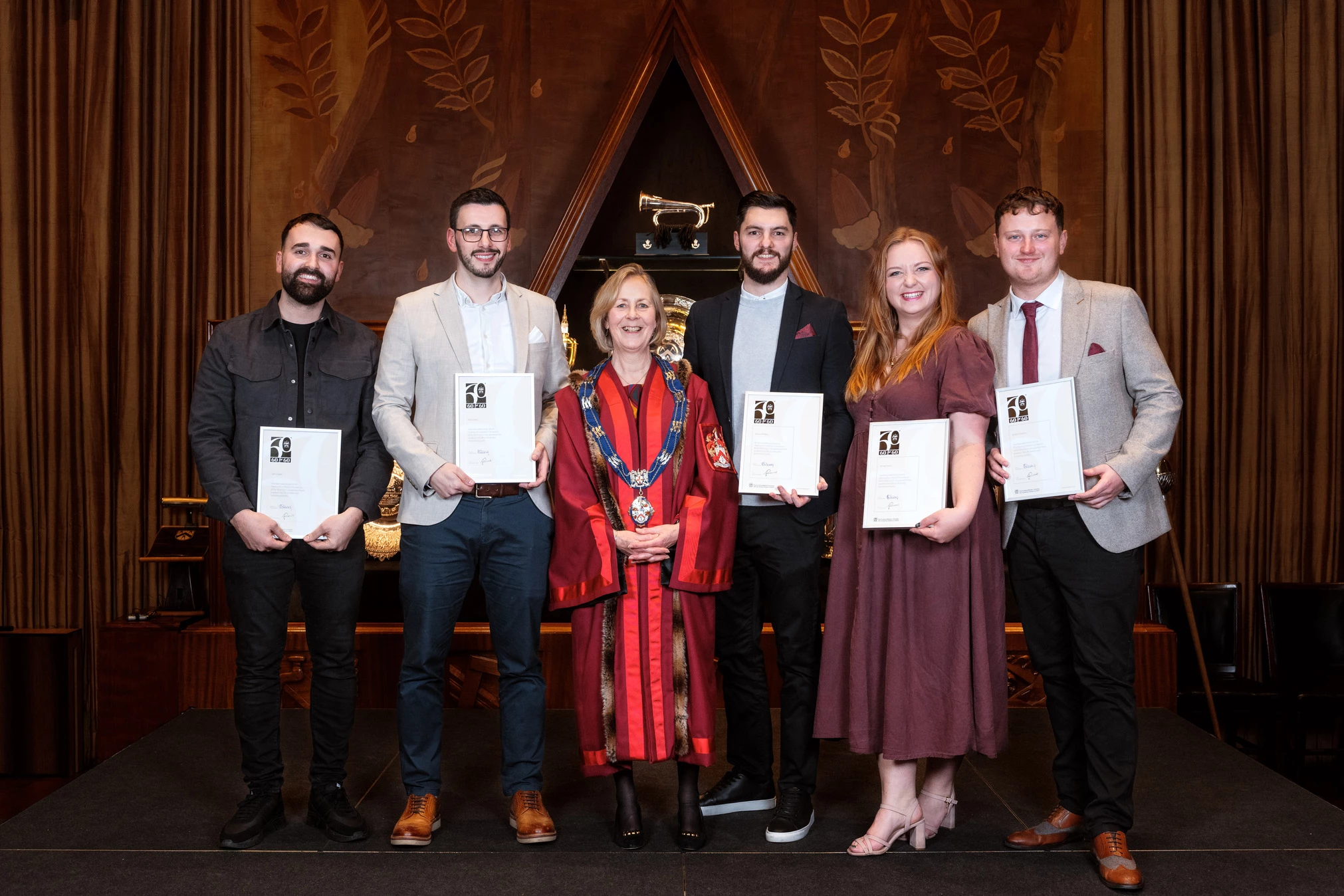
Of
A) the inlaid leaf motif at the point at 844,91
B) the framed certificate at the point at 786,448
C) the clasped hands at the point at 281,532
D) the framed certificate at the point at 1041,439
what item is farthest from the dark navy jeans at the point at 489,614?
the inlaid leaf motif at the point at 844,91

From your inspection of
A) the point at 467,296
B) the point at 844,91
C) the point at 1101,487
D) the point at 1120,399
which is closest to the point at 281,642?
the point at 467,296

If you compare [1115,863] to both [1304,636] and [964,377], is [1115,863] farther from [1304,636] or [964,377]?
[1304,636]

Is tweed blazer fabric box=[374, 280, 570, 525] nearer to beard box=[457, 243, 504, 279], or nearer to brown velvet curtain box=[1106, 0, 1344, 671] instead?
beard box=[457, 243, 504, 279]

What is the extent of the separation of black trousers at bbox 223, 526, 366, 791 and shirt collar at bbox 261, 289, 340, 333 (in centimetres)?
58

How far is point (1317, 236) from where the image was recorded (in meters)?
4.68

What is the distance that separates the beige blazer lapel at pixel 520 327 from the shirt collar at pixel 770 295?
617 millimetres

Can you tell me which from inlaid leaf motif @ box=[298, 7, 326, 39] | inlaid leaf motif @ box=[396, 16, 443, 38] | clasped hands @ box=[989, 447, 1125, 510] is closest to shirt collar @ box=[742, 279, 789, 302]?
clasped hands @ box=[989, 447, 1125, 510]

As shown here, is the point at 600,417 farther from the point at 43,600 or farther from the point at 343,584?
the point at 43,600

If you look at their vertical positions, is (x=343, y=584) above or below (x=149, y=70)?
below

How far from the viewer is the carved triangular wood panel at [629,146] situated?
438 cm

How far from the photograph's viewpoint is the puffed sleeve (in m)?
2.48

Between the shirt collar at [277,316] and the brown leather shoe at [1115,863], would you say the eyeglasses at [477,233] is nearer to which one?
the shirt collar at [277,316]

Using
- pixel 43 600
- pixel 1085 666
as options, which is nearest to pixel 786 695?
pixel 1085 666

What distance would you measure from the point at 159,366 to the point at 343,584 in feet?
8.49
